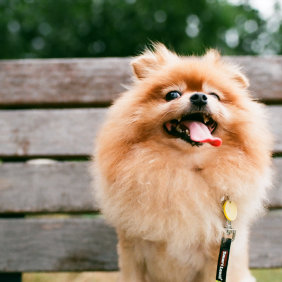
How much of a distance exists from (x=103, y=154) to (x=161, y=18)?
8356 millimetres

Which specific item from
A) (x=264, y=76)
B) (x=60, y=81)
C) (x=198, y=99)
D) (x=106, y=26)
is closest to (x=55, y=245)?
(x=60, y=81)

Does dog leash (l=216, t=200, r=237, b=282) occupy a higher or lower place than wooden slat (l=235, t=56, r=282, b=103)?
lower

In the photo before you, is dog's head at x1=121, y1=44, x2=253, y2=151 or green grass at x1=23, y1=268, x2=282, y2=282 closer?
dog's head at x1=121, y1=44, x2=253, y2=151

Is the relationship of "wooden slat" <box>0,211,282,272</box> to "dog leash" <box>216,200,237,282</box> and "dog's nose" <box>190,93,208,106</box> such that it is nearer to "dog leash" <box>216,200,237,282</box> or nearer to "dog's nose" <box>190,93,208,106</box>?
"dog leash" <box>216,200,237,282</box>

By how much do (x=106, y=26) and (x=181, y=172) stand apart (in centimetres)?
858

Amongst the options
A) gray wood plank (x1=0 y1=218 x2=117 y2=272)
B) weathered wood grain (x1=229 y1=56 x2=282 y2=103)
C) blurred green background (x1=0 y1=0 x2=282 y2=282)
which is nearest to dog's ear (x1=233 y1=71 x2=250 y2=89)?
weathered wood grain (x1=229 y1=56 x2=282 y2=103)

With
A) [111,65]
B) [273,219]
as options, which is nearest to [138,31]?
[111,65]

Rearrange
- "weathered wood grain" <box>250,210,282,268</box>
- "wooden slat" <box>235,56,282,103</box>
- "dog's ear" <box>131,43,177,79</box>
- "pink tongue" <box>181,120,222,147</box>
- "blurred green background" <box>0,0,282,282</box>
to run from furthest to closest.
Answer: "blurred green background" <box>0,0,282,282</box>
"wooden slat" <box>235,56,282,103</box>
"weathered wood grain" <box>250,210,282,268</box>
"dog's ear" <box>131,43,177,79</box>
"pink tongue" <box>181,120,222,147</box>

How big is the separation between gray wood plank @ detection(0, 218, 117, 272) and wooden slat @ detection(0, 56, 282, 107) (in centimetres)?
96

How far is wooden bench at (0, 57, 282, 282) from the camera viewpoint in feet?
7.70

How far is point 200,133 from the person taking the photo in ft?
5.07

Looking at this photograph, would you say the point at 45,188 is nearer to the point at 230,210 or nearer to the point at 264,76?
the point at 230,210

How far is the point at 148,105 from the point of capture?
5.50ft

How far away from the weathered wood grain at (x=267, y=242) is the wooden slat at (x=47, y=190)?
14cm
